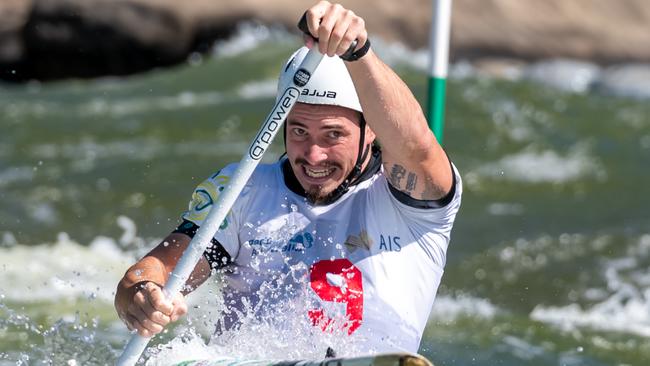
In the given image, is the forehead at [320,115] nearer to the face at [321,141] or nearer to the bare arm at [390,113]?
the face at [321,141]

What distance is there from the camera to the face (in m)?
3.75

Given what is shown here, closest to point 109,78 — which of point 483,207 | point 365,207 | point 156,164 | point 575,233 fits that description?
point 156,164

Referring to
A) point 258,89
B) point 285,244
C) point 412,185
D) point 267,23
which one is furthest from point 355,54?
point 267,23

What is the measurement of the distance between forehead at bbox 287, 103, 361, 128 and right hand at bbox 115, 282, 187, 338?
0.69 meters

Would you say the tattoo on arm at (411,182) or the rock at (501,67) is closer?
the tattoo on arm at (411,182)

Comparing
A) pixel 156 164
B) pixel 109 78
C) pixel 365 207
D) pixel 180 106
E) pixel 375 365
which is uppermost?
pixel 109 78

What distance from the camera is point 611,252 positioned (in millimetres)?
9008

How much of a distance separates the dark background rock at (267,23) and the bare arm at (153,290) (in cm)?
1154

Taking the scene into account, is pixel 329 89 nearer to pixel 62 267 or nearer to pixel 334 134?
pixel 334 134

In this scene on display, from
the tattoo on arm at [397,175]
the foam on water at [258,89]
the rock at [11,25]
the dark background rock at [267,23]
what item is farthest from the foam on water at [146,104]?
the tattoo on arm at [397,175]

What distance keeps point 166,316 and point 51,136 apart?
32.2 ft

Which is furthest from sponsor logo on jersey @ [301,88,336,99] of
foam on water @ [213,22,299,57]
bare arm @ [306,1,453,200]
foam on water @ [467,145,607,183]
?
foam on water @ [213,22,299,57]

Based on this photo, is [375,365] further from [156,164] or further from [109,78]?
[109,78]

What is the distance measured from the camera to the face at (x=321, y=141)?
3.75 metres
